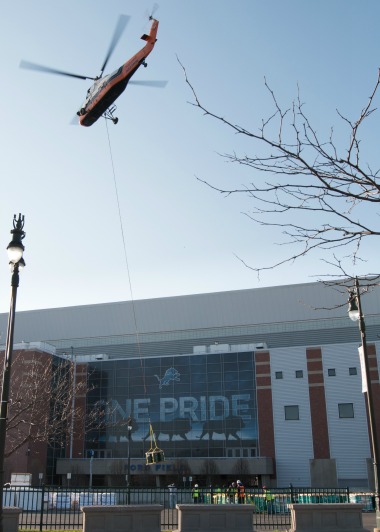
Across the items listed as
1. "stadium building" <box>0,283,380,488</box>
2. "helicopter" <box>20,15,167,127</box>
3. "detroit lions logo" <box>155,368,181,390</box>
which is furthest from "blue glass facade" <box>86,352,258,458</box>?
"helicopter" <box>20,15,167,127</box>

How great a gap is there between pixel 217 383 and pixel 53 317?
105 ft

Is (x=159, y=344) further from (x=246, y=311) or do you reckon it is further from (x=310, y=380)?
(x=310, y=380)

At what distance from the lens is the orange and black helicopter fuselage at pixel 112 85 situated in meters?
19.2

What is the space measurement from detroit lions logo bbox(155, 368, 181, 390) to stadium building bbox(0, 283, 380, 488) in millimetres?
112

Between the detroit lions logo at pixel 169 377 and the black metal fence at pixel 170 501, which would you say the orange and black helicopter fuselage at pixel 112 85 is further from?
the detroit lions logo at pixel 169 377

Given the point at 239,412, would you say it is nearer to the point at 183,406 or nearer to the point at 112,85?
the point at 183,406

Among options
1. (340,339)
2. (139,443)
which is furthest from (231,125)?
(340,339)

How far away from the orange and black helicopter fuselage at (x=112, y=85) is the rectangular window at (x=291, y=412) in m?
46.4

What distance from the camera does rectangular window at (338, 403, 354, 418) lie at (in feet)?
194

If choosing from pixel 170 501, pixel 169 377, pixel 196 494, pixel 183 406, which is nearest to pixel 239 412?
pixel 183 406

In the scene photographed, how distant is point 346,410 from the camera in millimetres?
59375

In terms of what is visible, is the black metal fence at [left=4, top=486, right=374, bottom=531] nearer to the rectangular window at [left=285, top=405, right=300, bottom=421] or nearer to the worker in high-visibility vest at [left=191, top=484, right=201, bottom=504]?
the worker in high-visibility vest at [left=191, top=484, right=201, bottom=504]

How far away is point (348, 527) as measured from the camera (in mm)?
17156

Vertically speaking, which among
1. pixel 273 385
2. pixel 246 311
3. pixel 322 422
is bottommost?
pixel 322 422
